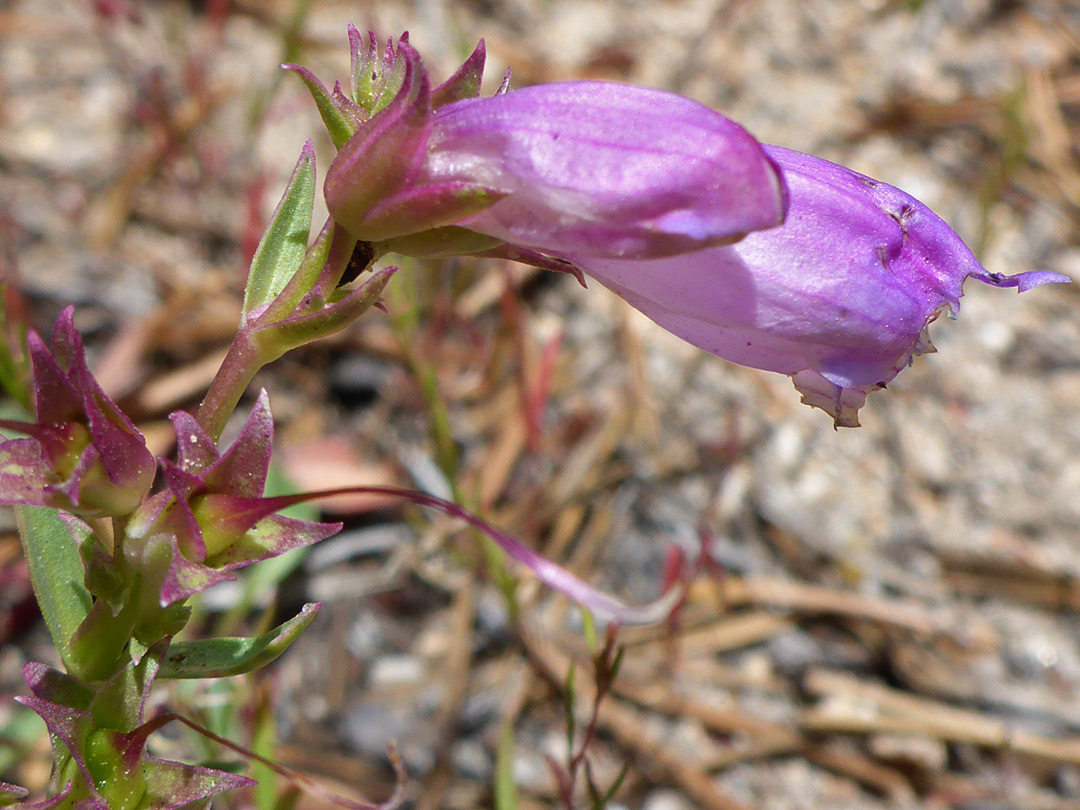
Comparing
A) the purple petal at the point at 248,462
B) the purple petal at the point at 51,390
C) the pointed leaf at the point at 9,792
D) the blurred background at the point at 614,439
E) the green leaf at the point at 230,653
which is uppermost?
the purple petal at the point at 51,390

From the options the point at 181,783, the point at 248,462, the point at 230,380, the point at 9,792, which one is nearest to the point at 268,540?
the point at 248,462

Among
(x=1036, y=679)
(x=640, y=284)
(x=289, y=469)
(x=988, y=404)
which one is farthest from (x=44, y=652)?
(x=988, y=404)

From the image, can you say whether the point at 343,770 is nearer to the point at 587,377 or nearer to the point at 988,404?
the point at 587,377

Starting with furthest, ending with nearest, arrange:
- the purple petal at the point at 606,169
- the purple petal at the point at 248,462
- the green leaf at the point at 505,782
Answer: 1. the green leaf at the point at 505,782
2. the purple petal at the point at 248,462
3. the purple petal at the point at 606,169

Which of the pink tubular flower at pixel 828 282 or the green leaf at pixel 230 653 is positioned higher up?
the pink tubular flower at pixel 828 282

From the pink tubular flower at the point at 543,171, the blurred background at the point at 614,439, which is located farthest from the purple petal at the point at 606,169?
the blurred background at the point at 614,439

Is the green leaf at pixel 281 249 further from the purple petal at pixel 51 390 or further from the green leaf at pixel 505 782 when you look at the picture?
the green leaf at pixel 505 782

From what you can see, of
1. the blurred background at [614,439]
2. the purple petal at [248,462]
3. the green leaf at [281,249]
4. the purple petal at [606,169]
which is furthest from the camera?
the blurred background at [614,439]
